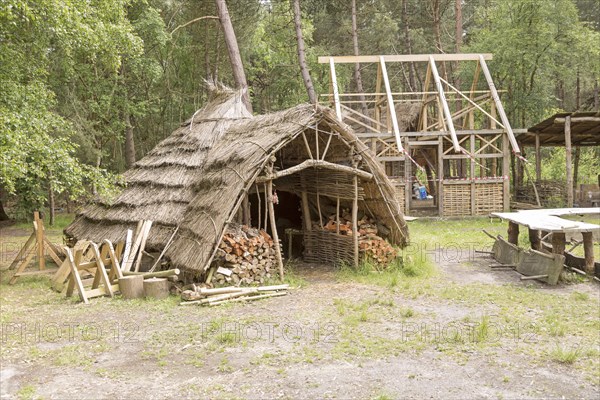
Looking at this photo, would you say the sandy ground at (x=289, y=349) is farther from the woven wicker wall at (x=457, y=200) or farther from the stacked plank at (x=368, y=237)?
the woven wicker wall at (x=457, y=200)

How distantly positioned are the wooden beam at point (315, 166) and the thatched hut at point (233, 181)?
0.02m

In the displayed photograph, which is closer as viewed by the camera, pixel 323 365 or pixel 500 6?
pixel 323 365

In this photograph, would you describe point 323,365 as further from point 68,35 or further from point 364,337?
point 68,35

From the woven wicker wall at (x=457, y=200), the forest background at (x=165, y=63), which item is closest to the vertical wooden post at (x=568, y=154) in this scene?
the woven wicker wall at (x=457, y=200)

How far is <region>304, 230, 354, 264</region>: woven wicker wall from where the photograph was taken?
1160 cm

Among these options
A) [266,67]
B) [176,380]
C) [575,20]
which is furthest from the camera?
[266,67]

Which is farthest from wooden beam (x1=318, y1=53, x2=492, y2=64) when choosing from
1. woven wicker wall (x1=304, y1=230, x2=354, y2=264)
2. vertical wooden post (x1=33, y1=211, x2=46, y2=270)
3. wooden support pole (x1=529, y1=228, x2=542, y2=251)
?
vertical wooden post (x1=33, y1=211, x2=46, y2=270)

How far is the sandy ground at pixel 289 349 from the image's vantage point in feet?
18.6

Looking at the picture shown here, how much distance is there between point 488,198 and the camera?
1980 centimetres

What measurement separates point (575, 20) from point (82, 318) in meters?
23.4

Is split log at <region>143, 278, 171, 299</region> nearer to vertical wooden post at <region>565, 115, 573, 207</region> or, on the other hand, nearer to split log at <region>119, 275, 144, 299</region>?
split log at <region>119, 275, 144, 299</region>

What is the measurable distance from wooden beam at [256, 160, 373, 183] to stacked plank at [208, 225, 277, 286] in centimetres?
108

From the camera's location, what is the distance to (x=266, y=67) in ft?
100.0

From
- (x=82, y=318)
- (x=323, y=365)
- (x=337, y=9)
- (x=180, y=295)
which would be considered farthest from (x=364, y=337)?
(x=337, y=9)
